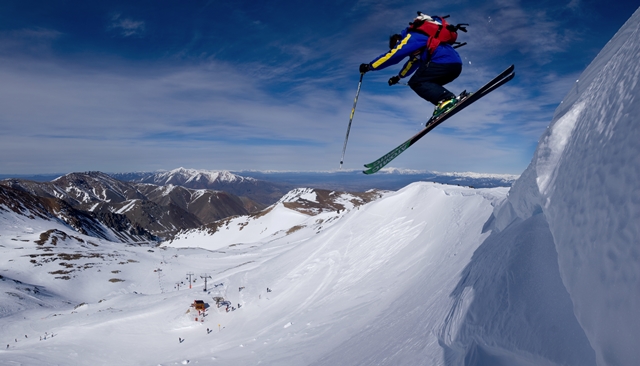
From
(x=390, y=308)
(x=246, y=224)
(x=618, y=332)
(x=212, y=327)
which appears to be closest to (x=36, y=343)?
(x=212, y=327)

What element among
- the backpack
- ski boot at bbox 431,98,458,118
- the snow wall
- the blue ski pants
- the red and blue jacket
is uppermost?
the backpack

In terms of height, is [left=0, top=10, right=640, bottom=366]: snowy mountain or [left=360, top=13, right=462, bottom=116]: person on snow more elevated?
[left=360, top=13, right=462, bottom=116]: person on snow

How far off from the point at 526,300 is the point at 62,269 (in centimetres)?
8069

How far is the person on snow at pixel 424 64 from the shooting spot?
7.77 meters

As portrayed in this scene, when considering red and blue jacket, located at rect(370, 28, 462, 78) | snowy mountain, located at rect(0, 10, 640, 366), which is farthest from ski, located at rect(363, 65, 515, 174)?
snowy mountain, located at rect(0, 10, 640, 366)

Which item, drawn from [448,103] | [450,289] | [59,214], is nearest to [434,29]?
[448,103]

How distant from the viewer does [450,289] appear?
10.6 m

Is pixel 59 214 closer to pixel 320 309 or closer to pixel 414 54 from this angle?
pixel 320 309

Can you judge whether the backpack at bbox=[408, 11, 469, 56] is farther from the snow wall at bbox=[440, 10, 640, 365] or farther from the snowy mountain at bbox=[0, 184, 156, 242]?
the snowy mountain at bbox=[0, 184, 156, 242]

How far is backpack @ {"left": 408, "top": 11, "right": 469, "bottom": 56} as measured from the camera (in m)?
7.79

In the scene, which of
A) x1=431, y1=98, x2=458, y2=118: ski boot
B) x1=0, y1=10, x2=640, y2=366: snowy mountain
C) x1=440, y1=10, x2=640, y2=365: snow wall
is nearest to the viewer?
x1=440, y1=10, x2=640, y2=365: snow wall

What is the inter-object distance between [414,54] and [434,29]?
2.44ft

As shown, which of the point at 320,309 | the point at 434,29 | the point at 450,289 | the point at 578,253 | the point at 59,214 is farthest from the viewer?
the point at 59,214

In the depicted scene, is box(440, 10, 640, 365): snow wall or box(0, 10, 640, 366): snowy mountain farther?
box(0, 10, 640, 366): snowy mountain
